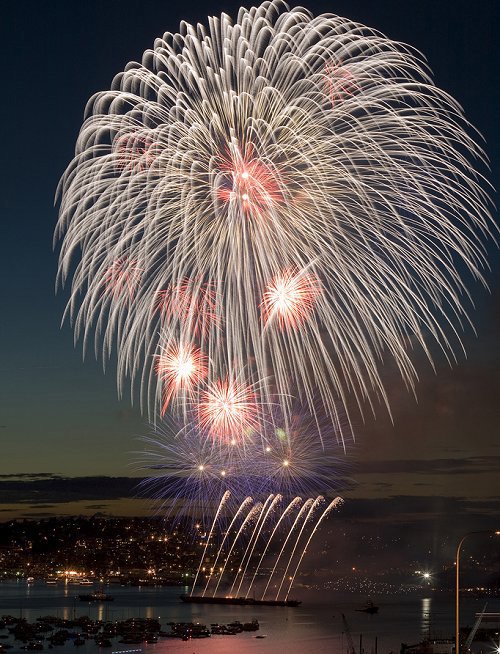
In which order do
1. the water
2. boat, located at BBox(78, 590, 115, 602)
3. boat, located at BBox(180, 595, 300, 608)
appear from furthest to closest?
boat, located at BBox(78, 590, 115, 602), boat, located at BBox(180, 595, 300, 608), the water

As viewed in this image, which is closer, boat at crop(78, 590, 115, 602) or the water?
the water

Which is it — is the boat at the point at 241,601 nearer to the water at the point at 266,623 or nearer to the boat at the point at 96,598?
the water at the point at 266,623

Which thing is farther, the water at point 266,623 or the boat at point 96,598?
the boat at point 96,598

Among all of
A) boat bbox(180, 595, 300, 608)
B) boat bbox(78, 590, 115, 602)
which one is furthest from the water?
boat bbox(78, 590, 115, 602)

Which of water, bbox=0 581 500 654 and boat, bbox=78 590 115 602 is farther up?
water, bbox=0 581 500 654

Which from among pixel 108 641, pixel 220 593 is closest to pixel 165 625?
pixel 108 641

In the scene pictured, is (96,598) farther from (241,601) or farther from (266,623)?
(266,623)

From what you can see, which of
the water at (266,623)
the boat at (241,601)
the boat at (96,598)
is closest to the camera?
the water at (266,623)

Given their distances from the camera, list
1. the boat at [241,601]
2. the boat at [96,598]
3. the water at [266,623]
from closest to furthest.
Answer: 1. the water at [266,623]
2. the boat at [241,601]
3. the boat at [96,598]

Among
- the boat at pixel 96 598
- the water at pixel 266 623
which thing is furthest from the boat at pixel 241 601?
the boat at pixel 96 598

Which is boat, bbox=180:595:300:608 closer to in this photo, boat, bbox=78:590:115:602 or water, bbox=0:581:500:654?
water, bbox=0:581:500:654

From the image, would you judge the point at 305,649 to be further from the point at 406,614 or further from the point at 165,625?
the point at 406,614
